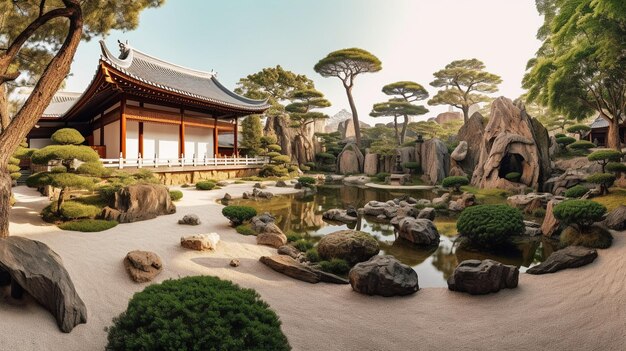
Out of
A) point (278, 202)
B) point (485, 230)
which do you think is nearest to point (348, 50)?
point (278, 202)

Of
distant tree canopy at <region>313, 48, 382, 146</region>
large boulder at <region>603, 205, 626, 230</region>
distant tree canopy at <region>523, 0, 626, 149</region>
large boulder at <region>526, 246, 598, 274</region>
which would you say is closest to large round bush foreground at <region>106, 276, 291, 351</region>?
large boulder at <region>526, 246, 598, 274</region>

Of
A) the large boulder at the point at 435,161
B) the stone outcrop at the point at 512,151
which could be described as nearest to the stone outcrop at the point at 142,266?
the stone outcrop at the point at 512,151

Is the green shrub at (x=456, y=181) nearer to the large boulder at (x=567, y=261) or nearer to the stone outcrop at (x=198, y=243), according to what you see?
the large boulder at (x=567, y=261)

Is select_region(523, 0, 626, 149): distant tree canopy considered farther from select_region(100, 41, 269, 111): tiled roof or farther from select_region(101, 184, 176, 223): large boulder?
select_region(100, 41, 269, 111): tiled roof

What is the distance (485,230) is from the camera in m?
7.34

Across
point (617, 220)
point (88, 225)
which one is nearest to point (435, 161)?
point (617, 220)

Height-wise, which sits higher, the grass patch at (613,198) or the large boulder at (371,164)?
the large boulder at (371,164)

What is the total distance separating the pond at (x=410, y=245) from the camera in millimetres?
6730

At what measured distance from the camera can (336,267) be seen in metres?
6.34

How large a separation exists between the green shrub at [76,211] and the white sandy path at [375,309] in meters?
1.34

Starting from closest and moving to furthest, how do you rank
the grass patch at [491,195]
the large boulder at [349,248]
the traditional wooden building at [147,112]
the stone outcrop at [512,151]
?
1. the large boulder at [349,248]
2. the grass patch at [491,195]
3. the stone outcrop at [512,151]
4. the traditional wooden building at [147,112]

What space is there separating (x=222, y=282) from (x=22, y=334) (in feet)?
7.58

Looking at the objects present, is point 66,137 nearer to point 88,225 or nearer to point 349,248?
point 88,225

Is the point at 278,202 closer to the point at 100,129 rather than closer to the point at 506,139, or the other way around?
the point at 506,139
